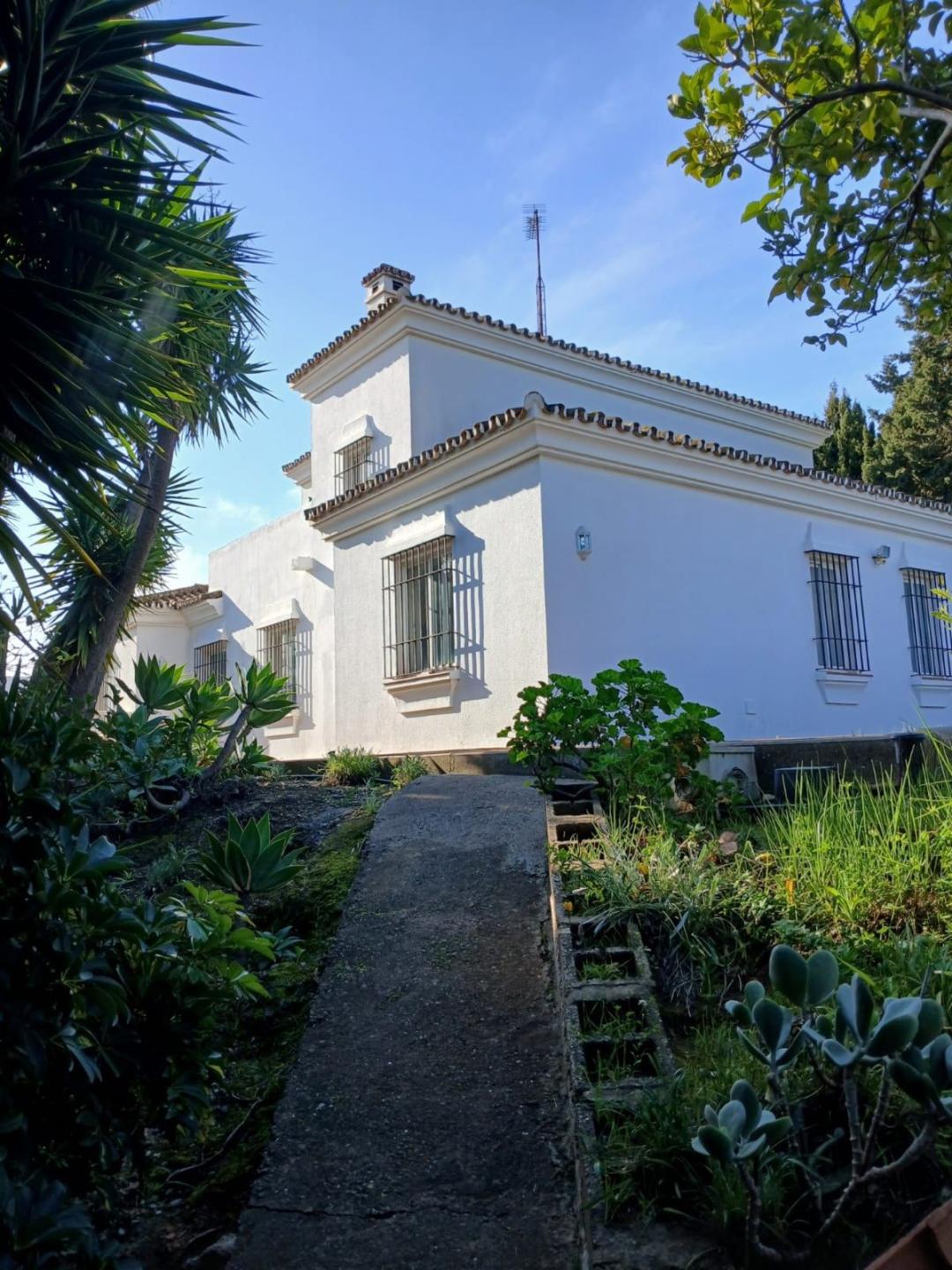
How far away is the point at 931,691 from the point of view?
41.7ft

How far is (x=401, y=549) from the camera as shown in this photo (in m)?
11.0

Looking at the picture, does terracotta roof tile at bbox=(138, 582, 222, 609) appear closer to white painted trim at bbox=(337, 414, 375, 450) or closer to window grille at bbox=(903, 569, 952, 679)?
white painted trim at bbox=(337, 414, 375, 450)

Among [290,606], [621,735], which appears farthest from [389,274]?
[621,735]

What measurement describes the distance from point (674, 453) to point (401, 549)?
309cm

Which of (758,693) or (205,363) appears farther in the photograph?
(758,693)

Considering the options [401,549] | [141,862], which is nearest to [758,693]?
[401,549]

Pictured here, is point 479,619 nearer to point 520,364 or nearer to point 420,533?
point 420,533

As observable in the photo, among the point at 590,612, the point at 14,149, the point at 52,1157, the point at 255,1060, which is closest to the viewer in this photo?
the point at 52,1157

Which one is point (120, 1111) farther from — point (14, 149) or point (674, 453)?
point (674, 453)

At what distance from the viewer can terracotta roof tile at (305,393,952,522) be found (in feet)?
30.0

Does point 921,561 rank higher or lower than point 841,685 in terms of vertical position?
higher

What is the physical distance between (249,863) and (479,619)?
560 centimetres

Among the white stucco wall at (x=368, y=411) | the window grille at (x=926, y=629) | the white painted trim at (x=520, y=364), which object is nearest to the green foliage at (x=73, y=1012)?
the white stucco wall at (x=368, y=411)

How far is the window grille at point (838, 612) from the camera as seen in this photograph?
11.5 meters
